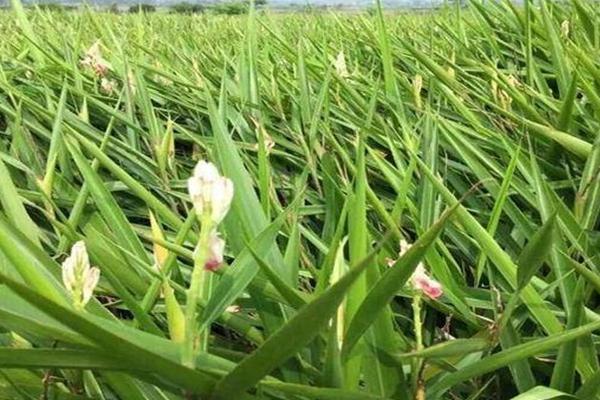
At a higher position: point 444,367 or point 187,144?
point 187,144

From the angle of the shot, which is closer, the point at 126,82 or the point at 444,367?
the point at 444,367

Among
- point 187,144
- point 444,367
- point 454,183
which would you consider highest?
point 187,144

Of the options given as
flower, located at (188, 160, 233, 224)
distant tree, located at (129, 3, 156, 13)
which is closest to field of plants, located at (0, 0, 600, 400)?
flower, located at (188, 160, 233, 224)

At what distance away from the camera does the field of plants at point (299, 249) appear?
0.70 ft

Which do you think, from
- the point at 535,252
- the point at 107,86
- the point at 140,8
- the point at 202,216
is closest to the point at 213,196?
the point at 202,216

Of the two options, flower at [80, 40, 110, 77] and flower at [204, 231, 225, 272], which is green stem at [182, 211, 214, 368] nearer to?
flower at [204, 231, 225, 272]

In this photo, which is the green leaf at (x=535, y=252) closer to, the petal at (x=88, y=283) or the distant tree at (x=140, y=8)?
the petal at (x=88, y=283)

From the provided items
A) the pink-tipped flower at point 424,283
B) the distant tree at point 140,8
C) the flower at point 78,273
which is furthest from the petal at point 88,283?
the distant tree at point 140,8

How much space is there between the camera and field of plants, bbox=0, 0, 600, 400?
8.4 inches

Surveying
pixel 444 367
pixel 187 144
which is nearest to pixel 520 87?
pixel 187 144

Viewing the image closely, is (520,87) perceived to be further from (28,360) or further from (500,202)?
(28,360)

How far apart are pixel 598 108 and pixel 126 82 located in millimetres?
356

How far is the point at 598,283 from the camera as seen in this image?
0.28m

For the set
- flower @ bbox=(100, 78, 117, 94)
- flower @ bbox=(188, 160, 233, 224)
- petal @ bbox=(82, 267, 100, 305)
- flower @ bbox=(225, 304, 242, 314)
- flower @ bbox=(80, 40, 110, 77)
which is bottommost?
flower @ bbox=(225, 304, 242, 314)
